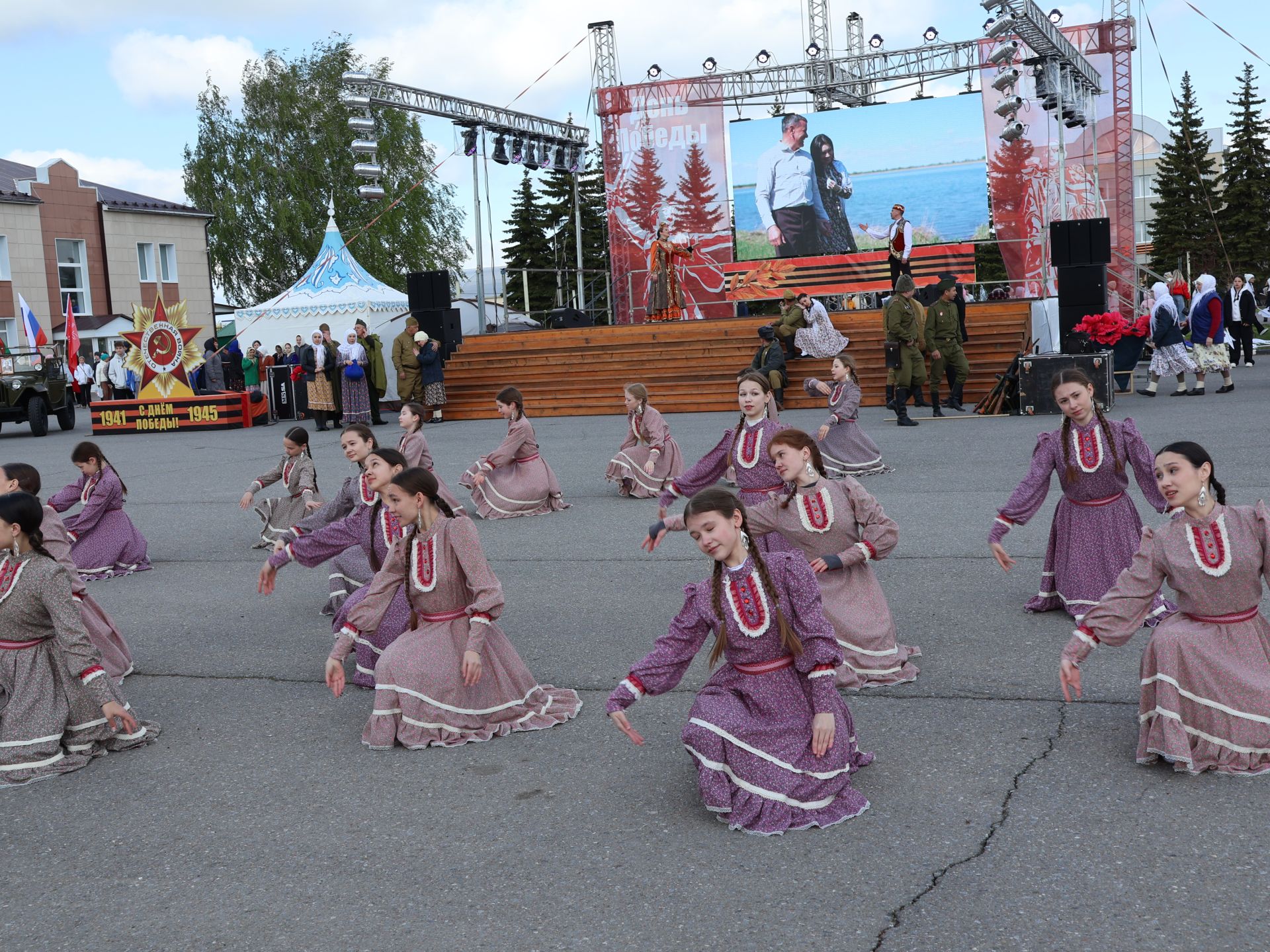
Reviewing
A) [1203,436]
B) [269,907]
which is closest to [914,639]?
[269,907]

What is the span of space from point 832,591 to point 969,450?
899 cm

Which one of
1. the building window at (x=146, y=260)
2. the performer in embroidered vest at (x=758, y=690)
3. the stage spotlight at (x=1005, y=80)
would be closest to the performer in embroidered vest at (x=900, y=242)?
the stage spotlight at (x=1005, y=80)

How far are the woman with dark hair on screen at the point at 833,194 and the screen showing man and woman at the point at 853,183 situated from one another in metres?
0.02

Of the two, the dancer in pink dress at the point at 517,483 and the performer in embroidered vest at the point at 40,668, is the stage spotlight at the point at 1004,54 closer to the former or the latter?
the dancer in pink dress at the point at 517,483

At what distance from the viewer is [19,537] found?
540cm

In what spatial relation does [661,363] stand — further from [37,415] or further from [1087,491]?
[1087,491]

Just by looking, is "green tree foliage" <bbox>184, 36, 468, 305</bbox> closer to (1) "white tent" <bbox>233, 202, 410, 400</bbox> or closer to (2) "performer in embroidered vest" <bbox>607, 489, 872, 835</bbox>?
(1) "white tent" <bbox>233, 202, 410, 400</bbox>

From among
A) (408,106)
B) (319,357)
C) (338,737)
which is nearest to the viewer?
(338,737)

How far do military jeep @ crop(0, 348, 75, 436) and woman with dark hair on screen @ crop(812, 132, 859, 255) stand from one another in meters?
16.6

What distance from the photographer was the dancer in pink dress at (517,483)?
12180mm

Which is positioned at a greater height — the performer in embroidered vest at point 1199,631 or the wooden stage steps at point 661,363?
the wooden stage steps at point 661,363

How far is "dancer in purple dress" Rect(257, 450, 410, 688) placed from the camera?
6.21 metres

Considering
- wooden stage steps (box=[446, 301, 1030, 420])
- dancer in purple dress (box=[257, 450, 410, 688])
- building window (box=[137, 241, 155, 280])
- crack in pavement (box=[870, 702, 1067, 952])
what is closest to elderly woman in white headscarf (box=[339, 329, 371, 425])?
wooden stage steps (box=[446, 301, 1030, 420])

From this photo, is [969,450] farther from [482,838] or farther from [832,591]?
[482,838]
